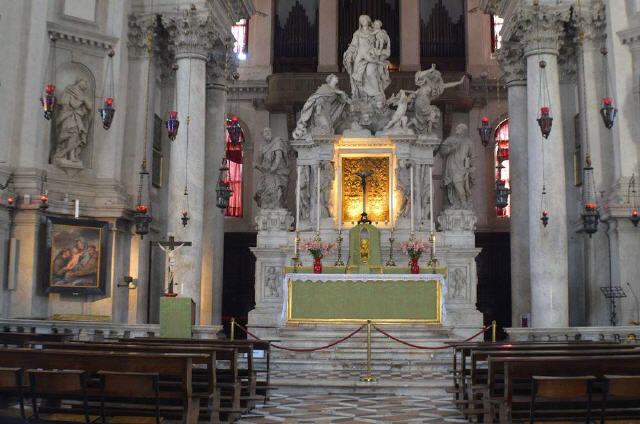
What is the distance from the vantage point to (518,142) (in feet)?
69.7

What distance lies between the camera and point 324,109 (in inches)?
844

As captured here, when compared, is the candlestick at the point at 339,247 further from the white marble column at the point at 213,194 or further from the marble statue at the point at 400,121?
the white marble column at the point at 213,194

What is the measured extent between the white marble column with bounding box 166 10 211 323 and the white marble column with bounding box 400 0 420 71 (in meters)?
10.9

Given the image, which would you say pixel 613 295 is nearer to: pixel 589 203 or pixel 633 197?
pixel 589 203

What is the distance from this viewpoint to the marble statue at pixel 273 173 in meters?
21.9

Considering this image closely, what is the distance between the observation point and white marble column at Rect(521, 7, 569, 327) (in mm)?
18297

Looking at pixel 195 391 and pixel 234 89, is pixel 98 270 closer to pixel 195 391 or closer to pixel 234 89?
pixel 195 391

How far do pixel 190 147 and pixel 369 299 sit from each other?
18.8ft

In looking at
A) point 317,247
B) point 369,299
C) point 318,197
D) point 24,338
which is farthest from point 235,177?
point 24,338

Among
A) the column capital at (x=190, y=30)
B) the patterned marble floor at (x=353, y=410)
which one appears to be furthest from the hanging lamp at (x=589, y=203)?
the column capital at (x=190, y=30)

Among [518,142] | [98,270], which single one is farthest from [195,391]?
[518,142]

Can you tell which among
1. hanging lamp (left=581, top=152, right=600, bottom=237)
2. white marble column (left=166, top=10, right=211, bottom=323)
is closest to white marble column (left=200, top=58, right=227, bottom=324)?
white marble column (left=166, top=10, right=211, bottom=323)

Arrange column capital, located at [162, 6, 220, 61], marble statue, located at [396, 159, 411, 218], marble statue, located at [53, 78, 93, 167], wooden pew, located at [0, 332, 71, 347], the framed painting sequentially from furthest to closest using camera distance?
marble statue, located at [396, 159, 411, 218], column capital, located at [162, 6, 220, 61], marble statue, located at [53, 78, 93, 167], the framed painting, wooden pew, located at [0, 332, 71, 347]

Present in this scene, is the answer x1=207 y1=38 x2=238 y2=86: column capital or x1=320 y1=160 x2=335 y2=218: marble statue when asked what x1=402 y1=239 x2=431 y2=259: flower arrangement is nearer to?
x1=320 y1=160 x2=335 y2=218: marble statue
